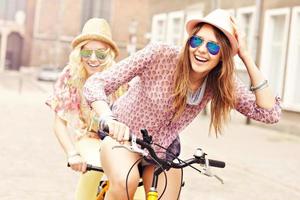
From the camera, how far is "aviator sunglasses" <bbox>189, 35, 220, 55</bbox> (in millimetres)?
3229

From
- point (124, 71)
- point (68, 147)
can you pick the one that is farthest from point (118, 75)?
point (68, 147)

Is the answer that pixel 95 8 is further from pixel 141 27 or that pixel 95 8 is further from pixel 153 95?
pixel 153 95

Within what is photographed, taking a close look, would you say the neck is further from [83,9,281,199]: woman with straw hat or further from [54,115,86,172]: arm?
[54,115,86,172]: arm

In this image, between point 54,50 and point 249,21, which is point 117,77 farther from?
point 54,50

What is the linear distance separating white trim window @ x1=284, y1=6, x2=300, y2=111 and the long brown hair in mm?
16327

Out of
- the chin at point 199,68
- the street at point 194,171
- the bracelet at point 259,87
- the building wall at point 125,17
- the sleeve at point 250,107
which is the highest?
the building wall at point 125,17

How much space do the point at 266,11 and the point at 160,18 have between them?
1071cm

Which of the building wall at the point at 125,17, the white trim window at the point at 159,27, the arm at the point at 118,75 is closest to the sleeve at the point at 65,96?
the arm at the point at 118,75

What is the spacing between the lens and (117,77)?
3236 millimetres

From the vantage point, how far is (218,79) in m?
3.28

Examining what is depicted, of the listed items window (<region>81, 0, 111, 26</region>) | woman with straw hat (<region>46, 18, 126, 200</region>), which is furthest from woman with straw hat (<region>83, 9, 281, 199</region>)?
window (<region>81, 0, 111, 26</region>)

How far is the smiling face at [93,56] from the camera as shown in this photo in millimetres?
4211

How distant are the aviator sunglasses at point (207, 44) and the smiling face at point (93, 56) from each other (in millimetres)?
1042

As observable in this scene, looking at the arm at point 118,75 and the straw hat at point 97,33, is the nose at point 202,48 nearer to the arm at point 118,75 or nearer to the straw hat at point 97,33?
the arm at point 118,75
